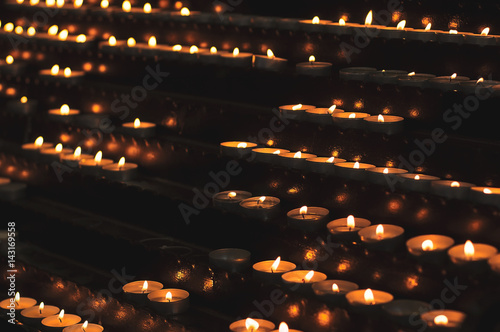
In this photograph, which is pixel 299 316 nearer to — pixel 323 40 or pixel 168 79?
pixel 323 40

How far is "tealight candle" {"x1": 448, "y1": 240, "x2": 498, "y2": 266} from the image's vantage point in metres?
2.21

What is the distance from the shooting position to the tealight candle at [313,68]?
312 centimetres

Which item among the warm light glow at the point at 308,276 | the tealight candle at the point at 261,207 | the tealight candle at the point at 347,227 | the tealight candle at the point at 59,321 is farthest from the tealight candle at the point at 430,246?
the tealight candle at the point at 59,321

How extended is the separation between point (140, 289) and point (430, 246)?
113cm

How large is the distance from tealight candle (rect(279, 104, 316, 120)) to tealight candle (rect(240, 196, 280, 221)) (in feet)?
1.19

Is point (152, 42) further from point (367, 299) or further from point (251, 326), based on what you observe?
point (367, 299)

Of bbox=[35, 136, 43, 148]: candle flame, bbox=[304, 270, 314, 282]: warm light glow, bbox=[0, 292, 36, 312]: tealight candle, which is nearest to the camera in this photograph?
bbox=[304, 270, 314, 282]: warm light glow

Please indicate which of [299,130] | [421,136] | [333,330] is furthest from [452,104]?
[333,330]

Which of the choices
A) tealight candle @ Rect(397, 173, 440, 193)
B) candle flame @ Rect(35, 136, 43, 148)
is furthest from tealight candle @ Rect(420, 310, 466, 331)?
candle flame @ Rect(35, 136, 43, 148)

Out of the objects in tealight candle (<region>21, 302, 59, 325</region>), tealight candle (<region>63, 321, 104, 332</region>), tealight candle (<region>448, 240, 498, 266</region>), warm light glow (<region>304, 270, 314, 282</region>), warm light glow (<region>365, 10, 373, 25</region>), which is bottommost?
tealight candle (<region>63, 321, 104, 332</region>)

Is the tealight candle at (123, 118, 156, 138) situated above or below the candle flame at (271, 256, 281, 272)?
above

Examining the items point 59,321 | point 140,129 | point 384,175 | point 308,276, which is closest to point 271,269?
point 308,276

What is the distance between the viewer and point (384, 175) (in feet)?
8.70

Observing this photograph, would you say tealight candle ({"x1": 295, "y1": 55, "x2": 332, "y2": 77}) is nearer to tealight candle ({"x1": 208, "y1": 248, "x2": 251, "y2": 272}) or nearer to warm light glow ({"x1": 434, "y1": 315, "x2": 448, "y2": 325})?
tealight candle ({"x1": 208, "y1": 248, "x2": 251, "y2": 272})
